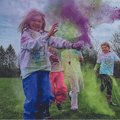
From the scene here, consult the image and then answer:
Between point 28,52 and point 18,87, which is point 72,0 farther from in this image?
point 18,87

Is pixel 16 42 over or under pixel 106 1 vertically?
under

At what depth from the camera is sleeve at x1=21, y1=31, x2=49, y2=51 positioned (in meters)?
2.32

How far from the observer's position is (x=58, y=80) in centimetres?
332

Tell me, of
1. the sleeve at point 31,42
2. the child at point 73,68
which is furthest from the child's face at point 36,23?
the child at point 73,68

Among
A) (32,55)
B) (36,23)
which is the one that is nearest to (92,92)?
(32,55)

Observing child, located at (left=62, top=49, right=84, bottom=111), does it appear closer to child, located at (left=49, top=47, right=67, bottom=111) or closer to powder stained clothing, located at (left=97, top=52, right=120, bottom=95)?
child, located at (left=49, top=47, right=67, bottom=111)

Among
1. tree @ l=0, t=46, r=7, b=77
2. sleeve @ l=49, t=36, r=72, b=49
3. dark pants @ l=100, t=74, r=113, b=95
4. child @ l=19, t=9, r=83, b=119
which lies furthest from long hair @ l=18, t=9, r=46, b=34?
dark pants @ l=100, t=74, r=113, b=95

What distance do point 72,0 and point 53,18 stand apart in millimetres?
369

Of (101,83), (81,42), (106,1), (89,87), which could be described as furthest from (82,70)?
(106,1)

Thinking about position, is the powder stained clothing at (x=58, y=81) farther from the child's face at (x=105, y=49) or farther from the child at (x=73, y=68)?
the child's face at (x=105, y=49)

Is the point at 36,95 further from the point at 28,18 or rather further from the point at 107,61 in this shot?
the point at 107,61

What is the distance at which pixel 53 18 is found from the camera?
2.76 metres

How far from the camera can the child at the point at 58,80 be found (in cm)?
322

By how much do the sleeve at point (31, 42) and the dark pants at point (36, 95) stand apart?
0.36m
